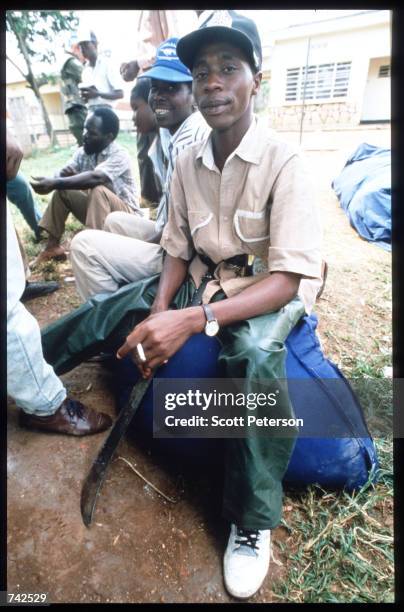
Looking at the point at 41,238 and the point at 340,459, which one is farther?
the point at 41,238

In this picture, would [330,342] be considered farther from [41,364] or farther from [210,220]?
[41,364]

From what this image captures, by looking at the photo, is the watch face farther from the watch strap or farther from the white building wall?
the white building wall

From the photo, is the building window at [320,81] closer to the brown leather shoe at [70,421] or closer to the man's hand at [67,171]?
the man's hand at [67,171]

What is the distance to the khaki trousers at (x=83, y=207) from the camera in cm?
338

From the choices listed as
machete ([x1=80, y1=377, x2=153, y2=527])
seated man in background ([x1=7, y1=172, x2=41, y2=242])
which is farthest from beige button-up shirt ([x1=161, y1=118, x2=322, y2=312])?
seated man in background ([x1=7, y1=172, x2=41, y2=242])

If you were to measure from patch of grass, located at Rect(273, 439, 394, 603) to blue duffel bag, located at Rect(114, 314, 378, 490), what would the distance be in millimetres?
79

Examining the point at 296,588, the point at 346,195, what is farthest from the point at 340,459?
the point at 346,195

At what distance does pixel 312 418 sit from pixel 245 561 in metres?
0.61

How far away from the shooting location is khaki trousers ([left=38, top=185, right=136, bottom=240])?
3.38 metres

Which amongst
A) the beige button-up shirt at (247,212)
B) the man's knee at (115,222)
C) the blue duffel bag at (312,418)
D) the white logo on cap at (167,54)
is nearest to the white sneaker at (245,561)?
the blue duffel bag at (312,418)

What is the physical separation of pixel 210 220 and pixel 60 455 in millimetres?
1357

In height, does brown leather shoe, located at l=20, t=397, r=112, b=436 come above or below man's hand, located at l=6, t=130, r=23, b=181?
below

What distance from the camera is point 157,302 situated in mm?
1862

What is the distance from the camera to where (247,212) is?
1.57 meters
